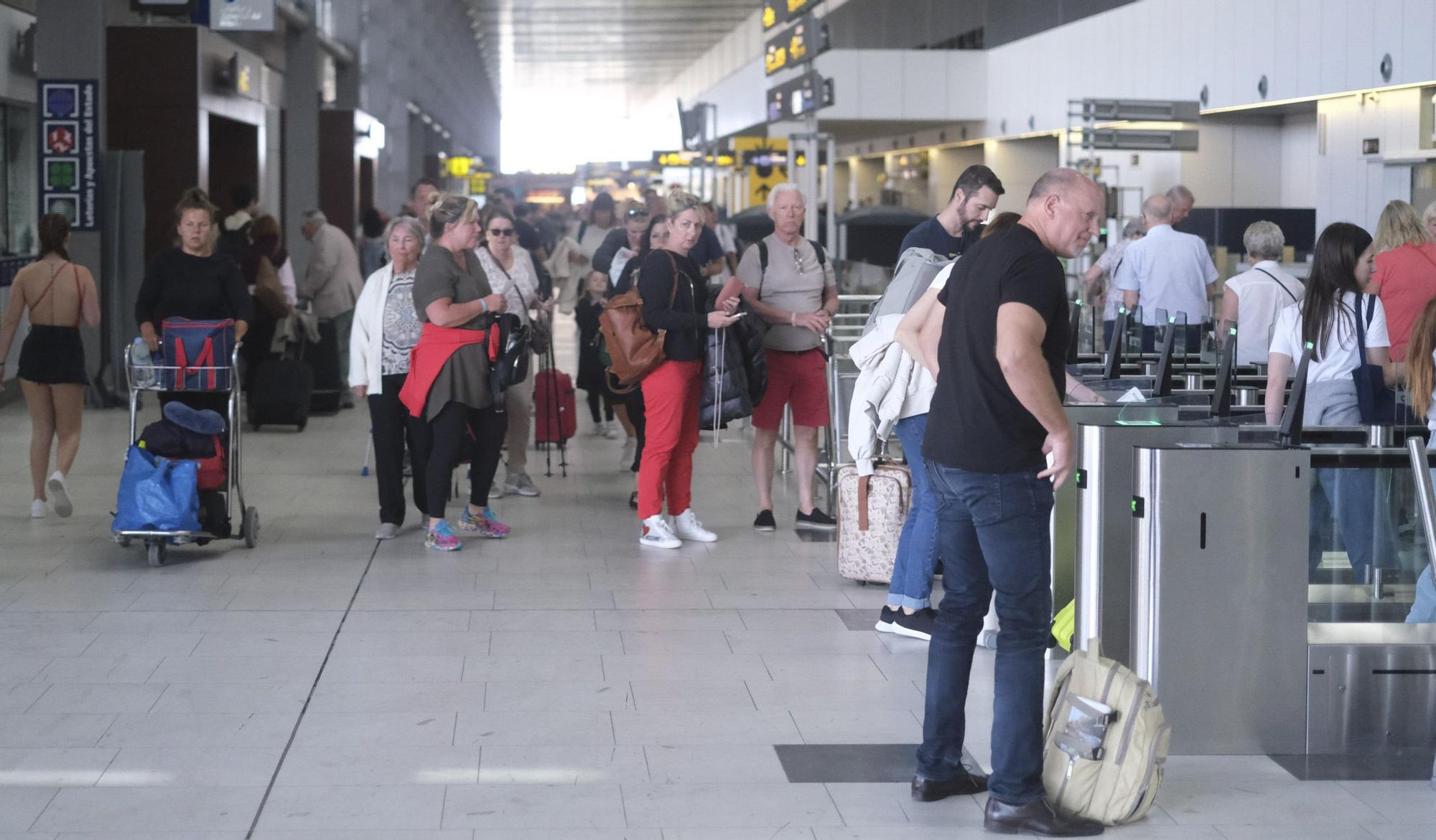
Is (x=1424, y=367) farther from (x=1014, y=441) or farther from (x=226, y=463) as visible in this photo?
(x=226, y=463)

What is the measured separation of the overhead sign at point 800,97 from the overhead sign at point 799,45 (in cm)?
22

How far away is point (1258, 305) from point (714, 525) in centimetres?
303

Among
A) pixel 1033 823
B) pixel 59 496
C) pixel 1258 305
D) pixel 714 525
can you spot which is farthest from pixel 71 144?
pixel 1033 823

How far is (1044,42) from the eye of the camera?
24.8 m

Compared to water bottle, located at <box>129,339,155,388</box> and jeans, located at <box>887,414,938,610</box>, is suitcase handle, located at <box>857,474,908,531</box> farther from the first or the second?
water bottle, located at <box>129,339,155,388</box>

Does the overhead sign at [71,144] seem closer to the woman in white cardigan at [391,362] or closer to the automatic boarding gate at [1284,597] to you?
the woman in white cardigan at [391,362]

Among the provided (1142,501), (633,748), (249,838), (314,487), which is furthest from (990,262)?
(314,487)

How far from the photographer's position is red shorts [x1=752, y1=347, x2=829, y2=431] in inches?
324

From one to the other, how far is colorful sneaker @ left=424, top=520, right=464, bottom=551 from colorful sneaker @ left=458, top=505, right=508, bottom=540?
1.15 ft

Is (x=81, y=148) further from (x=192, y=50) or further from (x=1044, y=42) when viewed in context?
(x=1044, y=42)

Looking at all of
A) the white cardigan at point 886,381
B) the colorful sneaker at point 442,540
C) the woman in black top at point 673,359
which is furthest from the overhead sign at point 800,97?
the white cardigan at point 886,381

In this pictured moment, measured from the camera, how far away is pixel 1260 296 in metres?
8.12

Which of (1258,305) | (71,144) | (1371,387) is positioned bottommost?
(1371,387)

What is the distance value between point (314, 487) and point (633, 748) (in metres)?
5.78
